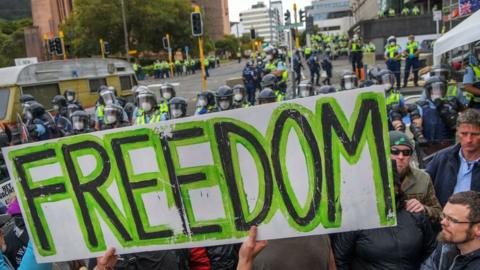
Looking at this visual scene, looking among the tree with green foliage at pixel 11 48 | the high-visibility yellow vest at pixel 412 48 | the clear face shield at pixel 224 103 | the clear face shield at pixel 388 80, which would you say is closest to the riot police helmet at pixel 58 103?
the clear face shield at pixel 224 103

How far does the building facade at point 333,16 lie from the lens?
110125 mm

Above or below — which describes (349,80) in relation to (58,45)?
below

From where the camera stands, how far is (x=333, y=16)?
383ft

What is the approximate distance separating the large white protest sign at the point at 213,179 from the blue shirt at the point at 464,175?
1.69 m

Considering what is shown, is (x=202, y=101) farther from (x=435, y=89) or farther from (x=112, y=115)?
(x=435, y=89)

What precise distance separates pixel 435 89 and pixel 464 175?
3.16m

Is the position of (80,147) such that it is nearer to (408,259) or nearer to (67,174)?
(67,174)

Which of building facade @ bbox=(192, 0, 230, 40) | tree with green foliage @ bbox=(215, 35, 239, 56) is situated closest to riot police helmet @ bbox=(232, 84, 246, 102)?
tree with green foliage @ bbox=(215, 35, 239, 56)

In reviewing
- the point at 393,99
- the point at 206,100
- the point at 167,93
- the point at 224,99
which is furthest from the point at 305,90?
the point at 167,93

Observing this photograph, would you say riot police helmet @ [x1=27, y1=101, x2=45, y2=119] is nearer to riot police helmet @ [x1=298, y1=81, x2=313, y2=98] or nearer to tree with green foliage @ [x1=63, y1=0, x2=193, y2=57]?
riot police helmet @ [x1=298, y1=81, x2=313, y2=98]

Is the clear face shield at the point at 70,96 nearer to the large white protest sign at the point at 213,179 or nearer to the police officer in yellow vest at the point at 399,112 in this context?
the police officer in yellow vest at the point at 399,112

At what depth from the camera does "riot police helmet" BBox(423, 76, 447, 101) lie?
6.64 metres

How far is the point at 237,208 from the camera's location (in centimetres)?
Result: 250

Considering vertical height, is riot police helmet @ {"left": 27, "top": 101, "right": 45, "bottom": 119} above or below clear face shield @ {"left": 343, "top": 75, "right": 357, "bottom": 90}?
below
